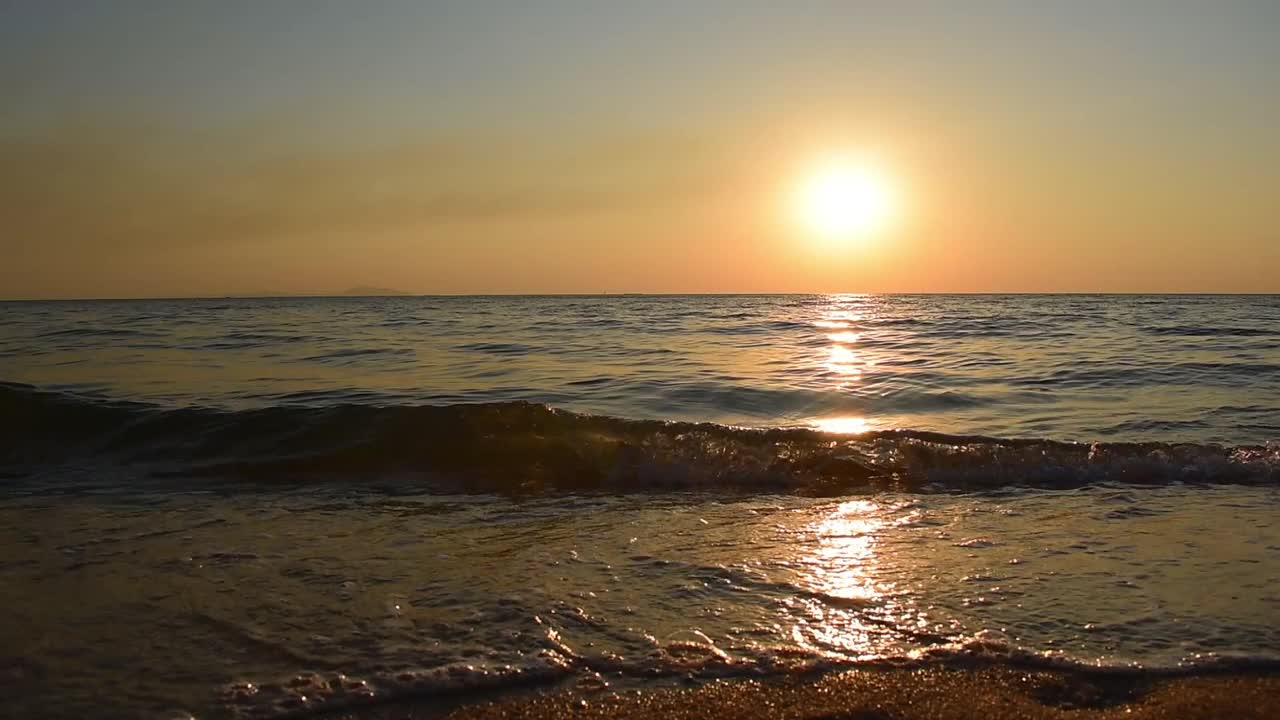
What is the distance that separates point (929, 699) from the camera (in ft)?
10.3

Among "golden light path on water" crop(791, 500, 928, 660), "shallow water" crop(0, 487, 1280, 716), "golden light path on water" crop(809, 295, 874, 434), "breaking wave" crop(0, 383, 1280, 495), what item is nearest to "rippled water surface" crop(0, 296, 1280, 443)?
"golden light path on water" crop(809, 295, 874, 434)

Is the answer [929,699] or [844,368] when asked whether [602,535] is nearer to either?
[929,699]

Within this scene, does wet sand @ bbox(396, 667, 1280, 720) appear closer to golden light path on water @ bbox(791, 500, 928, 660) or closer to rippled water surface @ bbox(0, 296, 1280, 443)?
golden light path on water @ bbox(791, 500, 928, 660)

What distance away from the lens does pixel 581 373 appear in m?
15.0

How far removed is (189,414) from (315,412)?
141 centimetres

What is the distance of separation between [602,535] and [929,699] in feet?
8.63

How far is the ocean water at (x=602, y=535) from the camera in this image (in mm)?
3471

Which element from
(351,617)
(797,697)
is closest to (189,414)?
(351,617)

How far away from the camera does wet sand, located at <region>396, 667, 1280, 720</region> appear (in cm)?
305

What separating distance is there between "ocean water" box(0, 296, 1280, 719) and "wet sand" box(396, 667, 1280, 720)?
0.39 feet

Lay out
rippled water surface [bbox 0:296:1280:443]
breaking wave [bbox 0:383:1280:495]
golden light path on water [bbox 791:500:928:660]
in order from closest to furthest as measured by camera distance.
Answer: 1. golden light path on water [bbox 791:500:928:660]
2. breaking wave [bbox 0:383:1280:495]
3. rippled water surface [bbox 0:296:1280:443]

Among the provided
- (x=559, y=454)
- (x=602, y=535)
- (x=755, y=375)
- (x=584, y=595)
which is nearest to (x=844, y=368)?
(x=755, y=375)

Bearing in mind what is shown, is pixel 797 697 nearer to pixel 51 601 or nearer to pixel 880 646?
pixel 880 646

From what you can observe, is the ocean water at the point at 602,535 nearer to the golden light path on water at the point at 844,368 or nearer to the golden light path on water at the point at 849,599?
the golden light path on water at the point at 849,599
